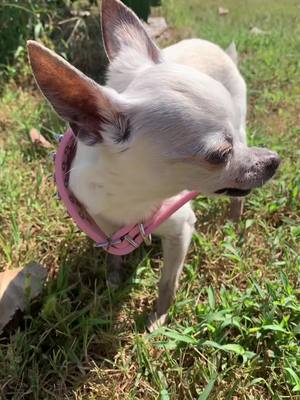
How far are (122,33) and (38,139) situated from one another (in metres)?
1.50

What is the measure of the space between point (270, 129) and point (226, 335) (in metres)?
2.10

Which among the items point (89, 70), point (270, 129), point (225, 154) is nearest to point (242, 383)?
point (225, 154)

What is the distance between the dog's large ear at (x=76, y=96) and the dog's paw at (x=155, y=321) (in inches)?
42.7

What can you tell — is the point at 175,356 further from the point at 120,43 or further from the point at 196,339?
the point at 120,43

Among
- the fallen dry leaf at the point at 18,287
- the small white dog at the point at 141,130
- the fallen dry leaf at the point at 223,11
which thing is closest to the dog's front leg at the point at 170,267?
the small white dog at the point at 141,130

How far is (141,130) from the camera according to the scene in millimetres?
1679

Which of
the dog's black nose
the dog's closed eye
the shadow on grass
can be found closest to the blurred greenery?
the shadow on grass

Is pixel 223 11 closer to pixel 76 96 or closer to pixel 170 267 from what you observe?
pixel 170 267

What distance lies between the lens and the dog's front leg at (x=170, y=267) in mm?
2271

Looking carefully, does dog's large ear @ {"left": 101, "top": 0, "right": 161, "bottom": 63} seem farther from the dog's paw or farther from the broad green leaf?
the broad green leaf

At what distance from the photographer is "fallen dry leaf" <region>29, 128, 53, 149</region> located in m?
3.36

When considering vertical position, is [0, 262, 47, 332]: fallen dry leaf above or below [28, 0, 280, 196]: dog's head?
below

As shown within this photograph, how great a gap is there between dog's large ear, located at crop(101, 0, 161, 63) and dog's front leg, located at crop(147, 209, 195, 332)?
0.81 m

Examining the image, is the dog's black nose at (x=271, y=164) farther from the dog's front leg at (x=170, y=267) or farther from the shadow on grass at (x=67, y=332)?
the shadow on grass at (x=67, y=332)
